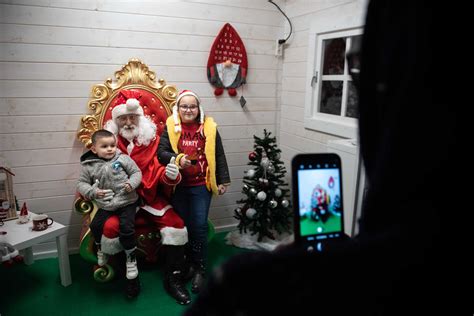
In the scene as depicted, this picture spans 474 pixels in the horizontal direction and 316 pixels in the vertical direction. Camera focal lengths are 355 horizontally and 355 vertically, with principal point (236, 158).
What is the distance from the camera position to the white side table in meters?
2.12

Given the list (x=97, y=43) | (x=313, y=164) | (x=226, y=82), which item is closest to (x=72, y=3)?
(x=97, y=43)

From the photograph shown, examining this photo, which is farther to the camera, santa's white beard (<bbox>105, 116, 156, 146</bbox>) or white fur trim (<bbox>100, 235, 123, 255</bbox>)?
santa's white beard (<bbox>105, 116, 156, 146</bbox>)

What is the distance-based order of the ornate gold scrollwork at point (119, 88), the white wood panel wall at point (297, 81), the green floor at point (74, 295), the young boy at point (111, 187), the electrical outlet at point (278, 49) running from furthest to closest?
1. the electrical outlet at point (278, 49)
2. the white wood panel wall at point (297, 81)
3. the ornate gold scrollwork at point (119, 88)
4. the young boy at point (111, 187)
5. the green floor at point (74, 295)

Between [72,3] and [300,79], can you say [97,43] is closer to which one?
[72,3]

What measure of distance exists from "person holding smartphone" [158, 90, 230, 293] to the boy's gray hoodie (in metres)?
0.30

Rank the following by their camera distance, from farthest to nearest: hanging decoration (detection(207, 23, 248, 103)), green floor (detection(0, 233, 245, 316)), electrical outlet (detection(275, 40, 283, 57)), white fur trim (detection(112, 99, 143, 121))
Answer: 1. electrical outlet (detection(275, 40, 283, 57))
2. hanging decoration (detection(207, 23, 248, 103))
3. white fur trim (detection(112, 99, 143, 121))
4. green floor (detection(0, 233, 245, 316))

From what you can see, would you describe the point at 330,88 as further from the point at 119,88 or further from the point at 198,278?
the point at 198,278

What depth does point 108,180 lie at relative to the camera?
2.31 m

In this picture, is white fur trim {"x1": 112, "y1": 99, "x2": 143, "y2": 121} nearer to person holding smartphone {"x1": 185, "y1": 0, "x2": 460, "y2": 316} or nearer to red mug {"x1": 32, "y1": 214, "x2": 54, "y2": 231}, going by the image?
red mug {"x1": 32, "y1": 214, "x2": 54, "y2": 231}

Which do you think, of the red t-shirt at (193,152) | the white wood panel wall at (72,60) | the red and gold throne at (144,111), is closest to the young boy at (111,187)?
the red and gold throne at (144,111)

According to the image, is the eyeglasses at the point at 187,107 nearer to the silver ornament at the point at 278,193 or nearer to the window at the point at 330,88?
the silver ornament at the point at 278,193

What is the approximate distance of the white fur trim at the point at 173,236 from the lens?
7.57 ft

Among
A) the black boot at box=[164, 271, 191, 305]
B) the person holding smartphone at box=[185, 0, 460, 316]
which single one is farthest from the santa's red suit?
the person holding smartphone at box=[185, 0, 460, 316]

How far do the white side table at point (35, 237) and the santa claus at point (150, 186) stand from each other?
0.34 m
